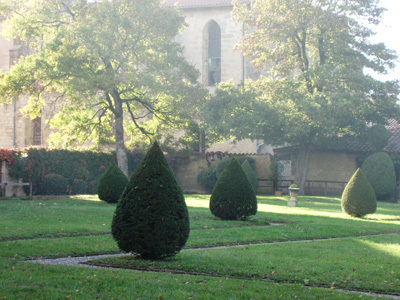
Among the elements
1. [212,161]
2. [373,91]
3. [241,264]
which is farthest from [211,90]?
[241,264]

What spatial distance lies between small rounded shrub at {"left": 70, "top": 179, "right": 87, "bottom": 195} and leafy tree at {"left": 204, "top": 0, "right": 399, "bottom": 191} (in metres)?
8.13

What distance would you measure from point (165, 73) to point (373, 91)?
13001mm

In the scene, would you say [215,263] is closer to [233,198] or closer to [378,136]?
[233,198]

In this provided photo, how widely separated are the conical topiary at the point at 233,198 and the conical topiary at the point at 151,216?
7.22 meters

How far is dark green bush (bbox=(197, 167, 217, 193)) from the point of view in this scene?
3312cm

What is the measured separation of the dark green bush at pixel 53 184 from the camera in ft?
86.0

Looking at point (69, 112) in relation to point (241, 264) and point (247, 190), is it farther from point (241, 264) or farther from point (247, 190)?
point (241, 264)

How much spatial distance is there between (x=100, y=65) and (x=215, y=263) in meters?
22.9

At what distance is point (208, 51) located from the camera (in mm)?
43719

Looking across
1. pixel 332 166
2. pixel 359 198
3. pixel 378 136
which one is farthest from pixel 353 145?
pixel 359 198

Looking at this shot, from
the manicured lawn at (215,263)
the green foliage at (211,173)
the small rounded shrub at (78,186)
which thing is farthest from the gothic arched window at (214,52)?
the manicured lawn at (215,263)

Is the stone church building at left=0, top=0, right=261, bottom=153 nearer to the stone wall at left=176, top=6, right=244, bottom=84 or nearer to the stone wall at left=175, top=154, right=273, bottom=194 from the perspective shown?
the stone wall at left=176, top=6, right=244, bottom=84

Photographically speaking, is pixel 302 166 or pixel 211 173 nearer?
pixel 302 166

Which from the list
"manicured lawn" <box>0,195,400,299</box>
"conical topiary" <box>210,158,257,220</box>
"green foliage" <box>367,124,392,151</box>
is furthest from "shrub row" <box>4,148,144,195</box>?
"green foliage" <box>367,124,392,151</box>
